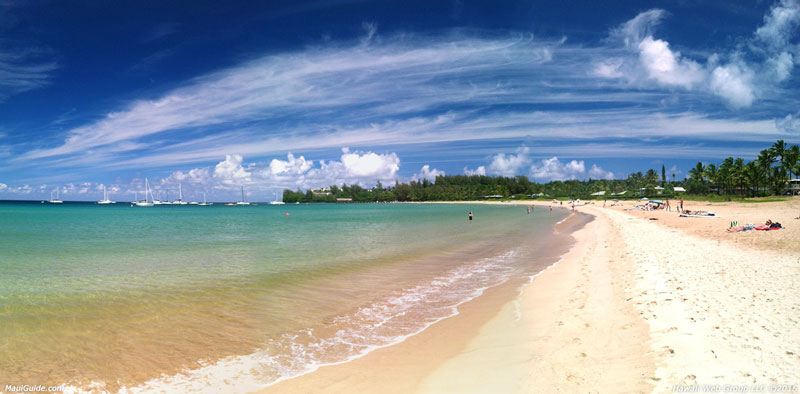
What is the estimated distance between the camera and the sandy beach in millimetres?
5383

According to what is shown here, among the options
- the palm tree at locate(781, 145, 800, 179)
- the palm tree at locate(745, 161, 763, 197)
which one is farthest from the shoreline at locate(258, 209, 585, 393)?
the palm tree at locate(781, 145, 800, 179)

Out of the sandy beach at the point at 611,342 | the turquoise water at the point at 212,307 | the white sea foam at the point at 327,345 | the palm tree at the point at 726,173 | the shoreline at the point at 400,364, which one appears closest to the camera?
the sandy beach at the point at 611,342

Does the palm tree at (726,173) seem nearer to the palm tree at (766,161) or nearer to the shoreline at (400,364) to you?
the palm tree at (766,161)

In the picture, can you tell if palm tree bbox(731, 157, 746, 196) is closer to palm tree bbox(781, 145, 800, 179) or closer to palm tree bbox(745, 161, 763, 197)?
palm tree bbox(745, 161, 763, 197)

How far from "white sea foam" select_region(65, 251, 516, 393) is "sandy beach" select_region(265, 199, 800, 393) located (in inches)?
16.5

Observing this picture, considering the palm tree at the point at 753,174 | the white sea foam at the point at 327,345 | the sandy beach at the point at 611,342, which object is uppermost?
the palm tree at the point at 753,174

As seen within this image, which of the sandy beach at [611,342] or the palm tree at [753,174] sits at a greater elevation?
the palm tree at [753,174]

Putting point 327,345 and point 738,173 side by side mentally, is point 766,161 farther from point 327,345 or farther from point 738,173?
point 327,345

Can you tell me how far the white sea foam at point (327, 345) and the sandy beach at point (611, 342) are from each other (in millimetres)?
418

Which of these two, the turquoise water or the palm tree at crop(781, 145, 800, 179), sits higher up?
the palm tree at crop(781, 145, 800, 179)

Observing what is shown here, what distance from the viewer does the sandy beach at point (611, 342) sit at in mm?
5383

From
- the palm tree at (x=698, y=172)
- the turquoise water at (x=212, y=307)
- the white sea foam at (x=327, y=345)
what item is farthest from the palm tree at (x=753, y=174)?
the white sea foam at (x=327, y=345)

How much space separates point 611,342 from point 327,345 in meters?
5.45

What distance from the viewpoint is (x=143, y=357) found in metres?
7.28
